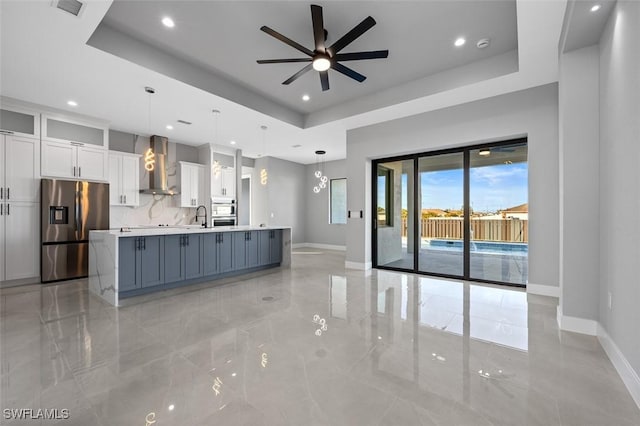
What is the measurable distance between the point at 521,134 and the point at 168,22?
5.11 m

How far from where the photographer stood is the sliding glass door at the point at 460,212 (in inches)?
181

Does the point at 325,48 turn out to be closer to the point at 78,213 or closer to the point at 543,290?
the point at 543,290

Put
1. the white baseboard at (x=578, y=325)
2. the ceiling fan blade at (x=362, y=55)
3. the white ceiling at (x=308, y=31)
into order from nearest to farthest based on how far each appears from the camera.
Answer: the white baseboard at (x=578, y=325), the white ceiling at (x=308, y=31), the ceiling fan blade at (x=362, y=55)

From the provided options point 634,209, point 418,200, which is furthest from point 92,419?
point 418,200

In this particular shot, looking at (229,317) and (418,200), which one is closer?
(229,317)

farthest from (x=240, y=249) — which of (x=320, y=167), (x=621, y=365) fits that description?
(x=320, y=167)

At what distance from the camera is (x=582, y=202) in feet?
8.90

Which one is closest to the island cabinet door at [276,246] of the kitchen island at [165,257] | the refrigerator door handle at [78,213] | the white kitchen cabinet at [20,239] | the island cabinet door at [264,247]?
the island cabinet door at [264,247]

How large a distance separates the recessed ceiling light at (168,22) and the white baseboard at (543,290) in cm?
600

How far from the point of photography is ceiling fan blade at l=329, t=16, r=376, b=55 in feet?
8.87

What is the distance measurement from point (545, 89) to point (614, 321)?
11.1ft

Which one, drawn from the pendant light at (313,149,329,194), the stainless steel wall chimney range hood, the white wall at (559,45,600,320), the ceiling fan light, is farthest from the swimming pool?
the stainless steel wall chimney range hood

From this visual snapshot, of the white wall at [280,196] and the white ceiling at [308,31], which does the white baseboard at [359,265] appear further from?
the white wall at [280,196]

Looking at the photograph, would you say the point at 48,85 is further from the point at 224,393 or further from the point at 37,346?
the point at 224,393
